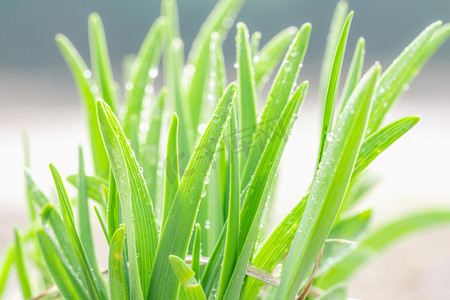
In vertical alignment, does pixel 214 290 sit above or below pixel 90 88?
below

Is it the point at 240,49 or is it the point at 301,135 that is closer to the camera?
the point at 240,49

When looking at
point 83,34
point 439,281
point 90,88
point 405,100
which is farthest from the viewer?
point 83,34

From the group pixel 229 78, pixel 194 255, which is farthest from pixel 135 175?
pixel 229 78

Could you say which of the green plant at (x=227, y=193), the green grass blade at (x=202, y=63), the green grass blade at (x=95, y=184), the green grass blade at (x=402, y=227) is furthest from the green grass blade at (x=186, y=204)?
the green grass blade at (x=402, y=227)

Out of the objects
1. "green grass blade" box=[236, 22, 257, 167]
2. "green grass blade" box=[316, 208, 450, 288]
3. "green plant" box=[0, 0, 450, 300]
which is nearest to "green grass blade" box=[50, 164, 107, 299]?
"green plant" box=[0, 0, 450, 300]

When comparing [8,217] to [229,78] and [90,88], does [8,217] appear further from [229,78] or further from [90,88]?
[229,78]

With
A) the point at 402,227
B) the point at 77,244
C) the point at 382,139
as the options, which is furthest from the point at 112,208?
the point at 402,227

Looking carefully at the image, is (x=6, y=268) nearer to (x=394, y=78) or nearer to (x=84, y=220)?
(x=84, y=220)

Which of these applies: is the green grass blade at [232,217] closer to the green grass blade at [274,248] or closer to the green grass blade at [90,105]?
the green grass blade at [274,248]
